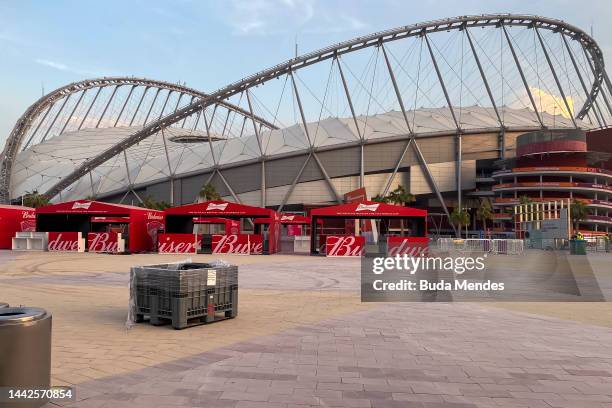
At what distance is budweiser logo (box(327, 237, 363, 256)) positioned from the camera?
39.4 meters

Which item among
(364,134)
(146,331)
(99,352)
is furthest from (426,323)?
(364,134)

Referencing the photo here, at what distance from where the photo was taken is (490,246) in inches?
1695

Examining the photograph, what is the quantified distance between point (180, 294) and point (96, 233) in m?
36.7

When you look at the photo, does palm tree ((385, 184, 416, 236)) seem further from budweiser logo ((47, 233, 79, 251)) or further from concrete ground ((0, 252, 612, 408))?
concrete ground ((0, 252, 612, 408))

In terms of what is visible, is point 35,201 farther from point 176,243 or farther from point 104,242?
point 176,243

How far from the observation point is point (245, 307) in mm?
12891

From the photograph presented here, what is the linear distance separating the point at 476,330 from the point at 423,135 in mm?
81138

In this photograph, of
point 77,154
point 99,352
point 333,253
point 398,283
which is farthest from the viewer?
point 77,154

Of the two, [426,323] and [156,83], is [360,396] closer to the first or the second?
[426,323]

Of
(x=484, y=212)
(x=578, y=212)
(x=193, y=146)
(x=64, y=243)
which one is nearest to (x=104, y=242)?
(x=64, y=243)

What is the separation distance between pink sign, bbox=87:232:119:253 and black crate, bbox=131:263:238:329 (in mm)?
34348

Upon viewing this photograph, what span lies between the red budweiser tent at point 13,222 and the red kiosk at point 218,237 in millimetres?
14620

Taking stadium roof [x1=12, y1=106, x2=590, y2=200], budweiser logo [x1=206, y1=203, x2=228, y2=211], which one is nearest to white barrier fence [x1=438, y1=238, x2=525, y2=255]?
budweiser logo [x1=206, y1=203, x2=228, y2=211]

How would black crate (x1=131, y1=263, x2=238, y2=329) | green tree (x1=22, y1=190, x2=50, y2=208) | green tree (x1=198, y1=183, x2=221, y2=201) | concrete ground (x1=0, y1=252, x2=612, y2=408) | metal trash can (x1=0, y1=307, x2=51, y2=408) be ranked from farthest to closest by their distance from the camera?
green tree (x1=22, y1=190, x2=50, y2=208) → green tree (x1=198, y1=183, x2=221, y2=201) → black crate (x1=131, y1=263, x2=238, y2=329) → concrete ground (x1=0, y1=252, x2=612, y2=408) → metal trash can (x1=0, y1=307, x2=51, y2=408)
